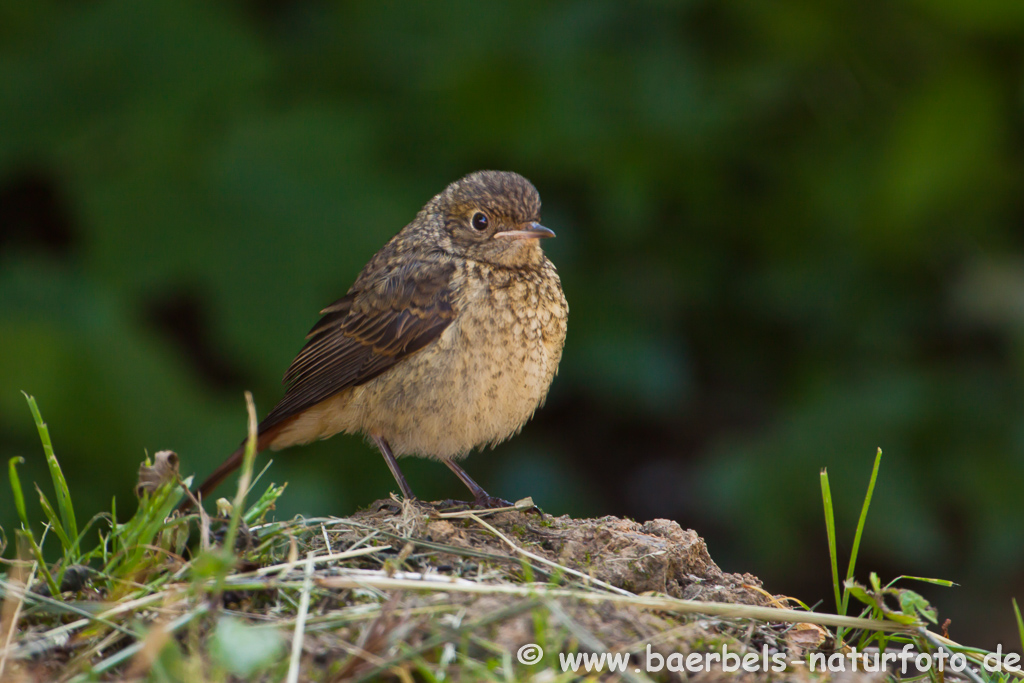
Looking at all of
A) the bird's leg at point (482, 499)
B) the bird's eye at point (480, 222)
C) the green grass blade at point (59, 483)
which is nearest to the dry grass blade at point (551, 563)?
the bird's leg at point (482, 499)

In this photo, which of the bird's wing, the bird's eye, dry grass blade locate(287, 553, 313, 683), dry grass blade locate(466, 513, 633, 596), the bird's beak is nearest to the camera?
dry grass blade locate(287, 553, 313, 683)

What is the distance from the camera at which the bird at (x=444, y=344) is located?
3.97 m

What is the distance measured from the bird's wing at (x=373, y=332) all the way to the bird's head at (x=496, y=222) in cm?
21

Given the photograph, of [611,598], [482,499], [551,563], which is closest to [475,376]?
[482,499]

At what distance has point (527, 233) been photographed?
4.32 meters

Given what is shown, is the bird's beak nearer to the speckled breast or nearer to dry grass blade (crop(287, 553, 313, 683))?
the speckled breast

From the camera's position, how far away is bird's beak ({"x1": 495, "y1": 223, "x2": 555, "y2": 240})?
169 inches

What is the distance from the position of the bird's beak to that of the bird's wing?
28cm

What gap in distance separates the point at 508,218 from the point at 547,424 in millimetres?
2083

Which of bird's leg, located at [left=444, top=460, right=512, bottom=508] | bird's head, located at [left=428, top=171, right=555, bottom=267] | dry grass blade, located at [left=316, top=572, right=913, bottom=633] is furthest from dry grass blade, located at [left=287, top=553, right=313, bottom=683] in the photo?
bird's head, located at [left=428, top=171, right=555, bottom=267]

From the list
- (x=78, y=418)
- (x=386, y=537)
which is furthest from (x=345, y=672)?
(x=78, y=418)

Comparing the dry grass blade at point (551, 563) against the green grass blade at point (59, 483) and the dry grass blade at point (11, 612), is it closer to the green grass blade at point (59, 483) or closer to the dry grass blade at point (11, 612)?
the green grass blade at point (59, 483)

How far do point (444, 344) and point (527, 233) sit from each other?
25.9 inches

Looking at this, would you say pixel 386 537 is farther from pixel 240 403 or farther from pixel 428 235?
pixel 240 403
